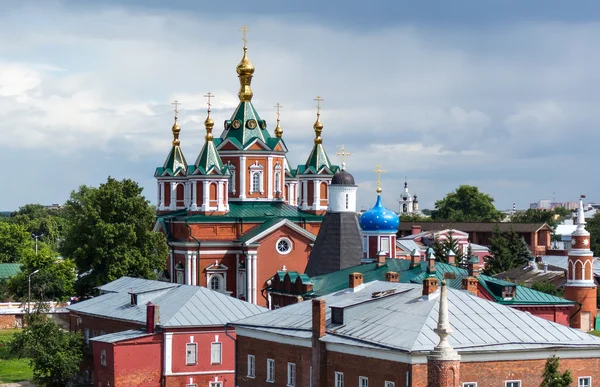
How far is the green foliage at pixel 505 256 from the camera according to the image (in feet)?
271

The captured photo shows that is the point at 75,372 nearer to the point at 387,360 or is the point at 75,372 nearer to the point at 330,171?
the point at 387,360

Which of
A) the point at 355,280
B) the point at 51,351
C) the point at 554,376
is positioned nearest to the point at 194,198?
the point at 51,351

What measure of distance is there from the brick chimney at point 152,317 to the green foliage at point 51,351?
5.10m

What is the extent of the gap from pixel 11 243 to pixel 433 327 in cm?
7197

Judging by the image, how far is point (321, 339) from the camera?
33500 mm

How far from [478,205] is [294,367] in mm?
104994

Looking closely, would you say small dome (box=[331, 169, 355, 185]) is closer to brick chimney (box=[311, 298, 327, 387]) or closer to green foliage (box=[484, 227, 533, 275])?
brick chimney (box=[311, 298, 327, 387])

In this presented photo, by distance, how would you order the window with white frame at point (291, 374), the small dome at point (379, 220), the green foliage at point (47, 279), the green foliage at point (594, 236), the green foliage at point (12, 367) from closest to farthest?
the window with white frame at point (291, 374)
the green foliage at point (12, 367)
the small dome at point (379, 220)
the green foliage at point (47, 279)
the green foliage at point (594, 236)

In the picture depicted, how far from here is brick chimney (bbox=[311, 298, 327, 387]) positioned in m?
33.4

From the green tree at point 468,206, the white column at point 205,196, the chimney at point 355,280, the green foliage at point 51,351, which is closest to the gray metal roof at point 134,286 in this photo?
the green foliage at point 51,351

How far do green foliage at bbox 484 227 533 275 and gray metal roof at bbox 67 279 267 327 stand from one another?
38.2 meters

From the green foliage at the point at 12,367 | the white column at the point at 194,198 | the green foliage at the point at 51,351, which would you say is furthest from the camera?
the white column at the point at 194,198

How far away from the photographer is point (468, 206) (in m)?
139

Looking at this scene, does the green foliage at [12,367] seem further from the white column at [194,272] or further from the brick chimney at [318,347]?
the brick chimney at [318,347]
